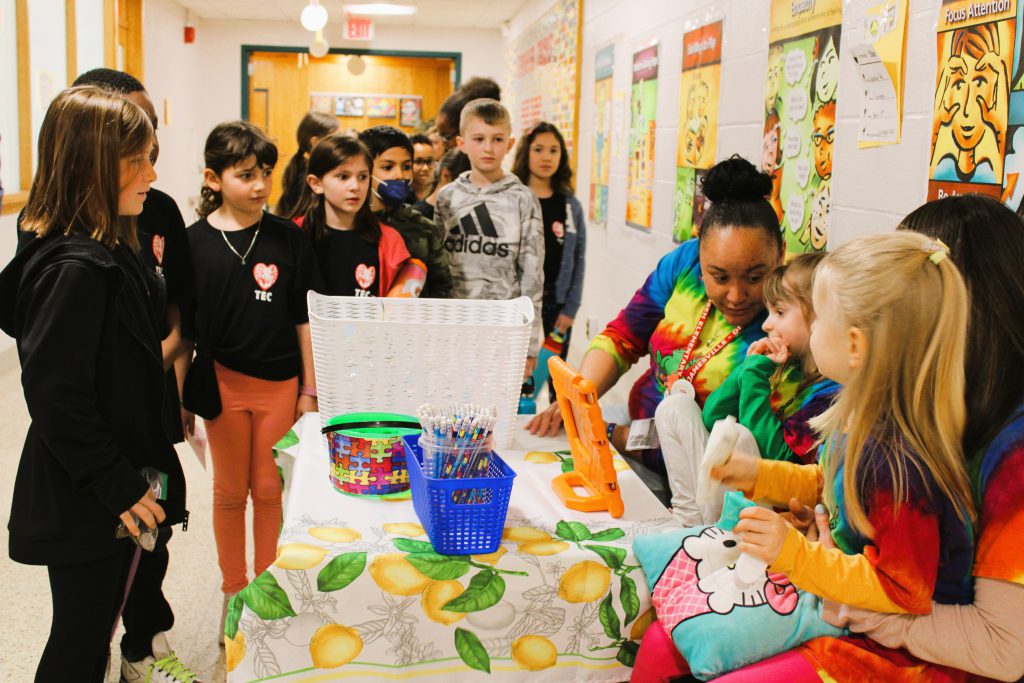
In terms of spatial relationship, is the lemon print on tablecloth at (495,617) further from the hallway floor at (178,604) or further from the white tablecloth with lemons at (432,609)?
the hallway floor at (178,604)

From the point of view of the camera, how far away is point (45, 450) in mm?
1628

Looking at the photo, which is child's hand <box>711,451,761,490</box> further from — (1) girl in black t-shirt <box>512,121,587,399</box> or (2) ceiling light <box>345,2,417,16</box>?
(2) ceiling light <box>345,2,417,16</box>

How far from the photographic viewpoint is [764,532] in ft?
3.99

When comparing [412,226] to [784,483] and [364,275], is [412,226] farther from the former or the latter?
[784,483]

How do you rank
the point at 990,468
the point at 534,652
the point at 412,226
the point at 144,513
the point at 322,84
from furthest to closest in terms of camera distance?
the point at 322,84 → the point at 412,226 → the point at 144,513 → the point at 534,652 → the point at 990,468

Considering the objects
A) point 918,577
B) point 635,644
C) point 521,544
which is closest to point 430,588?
point 521,544

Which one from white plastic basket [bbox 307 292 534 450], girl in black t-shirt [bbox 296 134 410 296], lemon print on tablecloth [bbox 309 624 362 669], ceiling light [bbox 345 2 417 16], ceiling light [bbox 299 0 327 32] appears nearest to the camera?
lemon print on tablecloth [bbox 309 624 362 669]

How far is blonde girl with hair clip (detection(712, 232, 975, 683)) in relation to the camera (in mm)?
1167

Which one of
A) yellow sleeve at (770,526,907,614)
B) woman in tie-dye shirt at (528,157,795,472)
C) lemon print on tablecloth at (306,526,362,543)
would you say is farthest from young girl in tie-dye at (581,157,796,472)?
lemon print on tablecloth at (306,526,362,543)

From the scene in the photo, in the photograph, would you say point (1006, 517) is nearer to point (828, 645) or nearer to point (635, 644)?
point (828, 645)

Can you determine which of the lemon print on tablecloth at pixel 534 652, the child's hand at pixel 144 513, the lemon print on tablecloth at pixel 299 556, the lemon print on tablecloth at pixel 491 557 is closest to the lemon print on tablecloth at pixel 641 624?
the lemon print on tablecloth at pixel 534 652

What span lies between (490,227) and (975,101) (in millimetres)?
1637

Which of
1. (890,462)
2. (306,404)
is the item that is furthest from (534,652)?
(306,404)

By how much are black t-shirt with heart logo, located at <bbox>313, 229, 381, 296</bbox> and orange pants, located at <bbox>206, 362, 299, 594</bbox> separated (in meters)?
0.32
